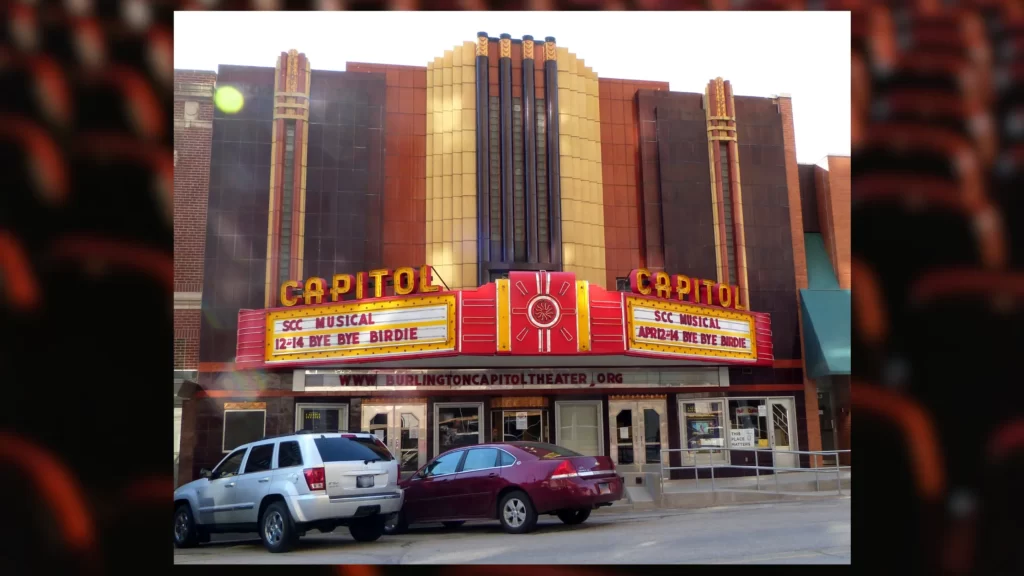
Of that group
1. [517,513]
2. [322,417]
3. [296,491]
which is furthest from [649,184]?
[296,491]

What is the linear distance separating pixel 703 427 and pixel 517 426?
4.99 meters

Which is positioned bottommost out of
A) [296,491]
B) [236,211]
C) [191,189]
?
[296,491]

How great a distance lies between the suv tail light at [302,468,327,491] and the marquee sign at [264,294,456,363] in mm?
6508

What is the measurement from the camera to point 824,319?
21.1 m

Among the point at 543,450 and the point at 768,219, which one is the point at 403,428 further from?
the point at 768,219

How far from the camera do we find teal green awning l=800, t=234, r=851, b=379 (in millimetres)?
20453

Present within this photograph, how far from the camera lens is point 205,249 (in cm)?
1977

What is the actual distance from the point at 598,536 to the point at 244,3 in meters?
8.29

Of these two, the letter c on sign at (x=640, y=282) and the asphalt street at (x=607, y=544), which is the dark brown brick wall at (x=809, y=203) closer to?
the letter c on sign at (x=640, y=282)

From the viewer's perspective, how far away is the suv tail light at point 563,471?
37.0ft
